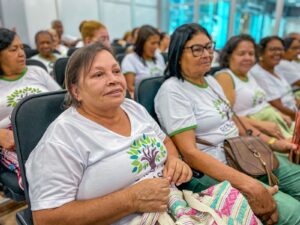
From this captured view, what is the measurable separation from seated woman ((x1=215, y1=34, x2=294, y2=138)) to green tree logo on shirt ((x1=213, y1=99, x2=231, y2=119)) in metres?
0.45

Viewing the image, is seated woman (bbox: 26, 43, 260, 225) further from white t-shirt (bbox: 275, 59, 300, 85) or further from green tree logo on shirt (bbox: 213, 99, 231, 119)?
white t-shirt (bbox: 275, 59, 300, 85)

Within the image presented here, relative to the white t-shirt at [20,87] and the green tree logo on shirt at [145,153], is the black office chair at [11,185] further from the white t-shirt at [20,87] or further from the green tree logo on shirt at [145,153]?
the green tree logo on shirt at [145,153]

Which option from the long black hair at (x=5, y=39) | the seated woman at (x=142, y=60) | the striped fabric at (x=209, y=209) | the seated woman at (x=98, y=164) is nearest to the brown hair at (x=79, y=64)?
the seated woman at (x=98, y=164)

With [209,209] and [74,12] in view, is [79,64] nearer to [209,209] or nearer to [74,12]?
[209,209]

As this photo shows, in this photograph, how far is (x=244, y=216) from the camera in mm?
985

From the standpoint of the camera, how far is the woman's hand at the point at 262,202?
1.09 m

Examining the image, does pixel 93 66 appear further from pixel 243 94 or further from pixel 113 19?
pixel 113 19

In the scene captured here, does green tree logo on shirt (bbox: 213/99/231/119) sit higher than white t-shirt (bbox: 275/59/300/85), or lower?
higher

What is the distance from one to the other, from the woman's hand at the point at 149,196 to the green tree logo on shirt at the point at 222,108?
687 mm

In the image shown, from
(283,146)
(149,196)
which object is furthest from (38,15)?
(149,196)

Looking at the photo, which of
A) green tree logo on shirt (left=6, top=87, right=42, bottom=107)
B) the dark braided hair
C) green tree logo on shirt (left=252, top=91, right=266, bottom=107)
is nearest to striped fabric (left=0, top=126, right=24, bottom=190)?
green tree logo on shirt (left=6, top=87, right=42, bottom=107)

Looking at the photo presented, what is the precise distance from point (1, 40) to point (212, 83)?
49.5 inches

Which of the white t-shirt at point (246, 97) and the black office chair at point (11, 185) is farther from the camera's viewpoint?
the white t-shirt at point (246, 97)

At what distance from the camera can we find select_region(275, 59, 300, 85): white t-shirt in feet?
10.1
